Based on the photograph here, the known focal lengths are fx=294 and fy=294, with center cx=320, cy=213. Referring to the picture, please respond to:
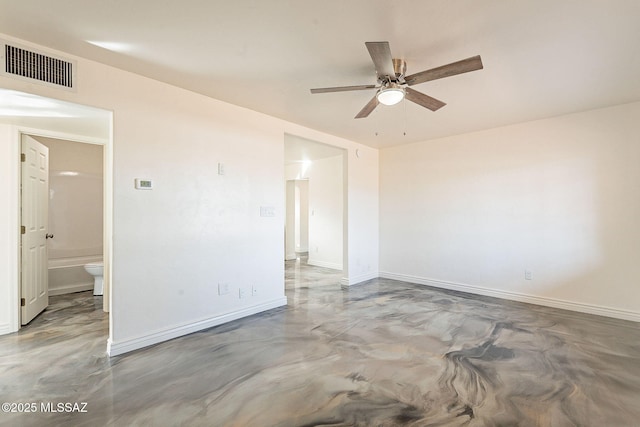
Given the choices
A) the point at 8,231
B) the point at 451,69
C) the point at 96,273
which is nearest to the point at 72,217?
the point at 96,273

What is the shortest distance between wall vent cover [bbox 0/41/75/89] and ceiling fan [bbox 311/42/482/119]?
1.95m

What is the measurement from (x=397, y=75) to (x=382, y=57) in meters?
0.45

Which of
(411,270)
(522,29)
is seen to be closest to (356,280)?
(411,270)

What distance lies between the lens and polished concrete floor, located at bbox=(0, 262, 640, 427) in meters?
1.84

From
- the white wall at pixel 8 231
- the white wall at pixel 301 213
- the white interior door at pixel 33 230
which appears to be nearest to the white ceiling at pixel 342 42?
the white wall at pixel 8 231

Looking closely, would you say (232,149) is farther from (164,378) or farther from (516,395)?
(516,395)

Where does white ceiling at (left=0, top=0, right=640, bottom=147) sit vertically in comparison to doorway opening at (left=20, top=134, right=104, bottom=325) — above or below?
above

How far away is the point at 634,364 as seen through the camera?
7.96 ft

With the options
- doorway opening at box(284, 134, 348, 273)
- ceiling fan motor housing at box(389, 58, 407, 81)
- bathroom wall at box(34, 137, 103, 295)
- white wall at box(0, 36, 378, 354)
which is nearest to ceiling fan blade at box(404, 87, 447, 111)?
ceiling fan motor housing at box(389, 58, 407, 81)

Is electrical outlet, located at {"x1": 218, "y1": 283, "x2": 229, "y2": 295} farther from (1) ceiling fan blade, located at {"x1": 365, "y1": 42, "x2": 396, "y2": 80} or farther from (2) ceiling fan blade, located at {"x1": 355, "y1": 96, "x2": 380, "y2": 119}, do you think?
(1) ceiling fan blade, located at {"x1": 365, "y1": 42, "x2": 396, "y2": 80}

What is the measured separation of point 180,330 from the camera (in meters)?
2.96

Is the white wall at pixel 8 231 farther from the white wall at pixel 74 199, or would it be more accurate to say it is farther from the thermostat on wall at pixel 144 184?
the white wall at pixel 74 199

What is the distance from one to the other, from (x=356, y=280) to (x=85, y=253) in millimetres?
4638

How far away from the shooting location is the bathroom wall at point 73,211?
15.2 feet
